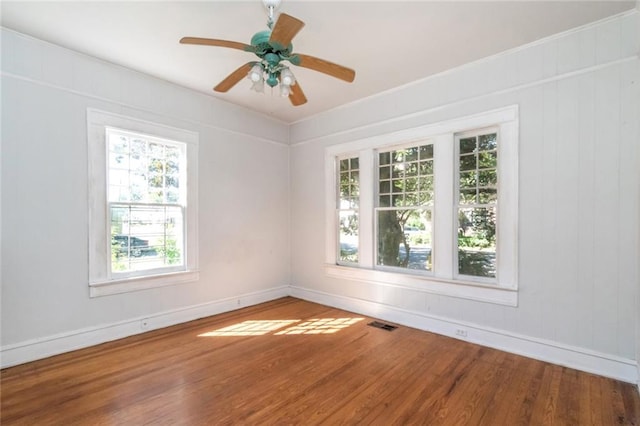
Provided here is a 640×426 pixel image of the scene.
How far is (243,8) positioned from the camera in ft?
8.30

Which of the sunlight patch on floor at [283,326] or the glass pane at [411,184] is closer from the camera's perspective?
the sunlight patch on floor at [283,326]

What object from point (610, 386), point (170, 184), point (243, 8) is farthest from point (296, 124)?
point (610, 386)

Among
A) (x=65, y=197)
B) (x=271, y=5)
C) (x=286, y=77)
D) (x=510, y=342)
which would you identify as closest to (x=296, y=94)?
(x=286, y=77)

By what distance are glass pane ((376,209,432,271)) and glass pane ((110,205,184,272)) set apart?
2.75 m

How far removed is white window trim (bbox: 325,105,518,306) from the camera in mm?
3189

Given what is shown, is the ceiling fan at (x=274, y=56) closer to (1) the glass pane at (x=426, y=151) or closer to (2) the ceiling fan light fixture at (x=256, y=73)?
A: (2) the ceiling fan light fixture at (x=256, y=73)

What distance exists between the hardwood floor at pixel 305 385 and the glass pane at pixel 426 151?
2173 millimetres

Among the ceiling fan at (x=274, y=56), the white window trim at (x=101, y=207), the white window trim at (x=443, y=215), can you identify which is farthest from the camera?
the white window trim at (x=101, y=207)

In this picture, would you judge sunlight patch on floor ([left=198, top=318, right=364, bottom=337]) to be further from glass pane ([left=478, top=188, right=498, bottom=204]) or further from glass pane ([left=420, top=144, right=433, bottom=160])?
glass pane ([left=420, top=144, right=433, bottom=160])

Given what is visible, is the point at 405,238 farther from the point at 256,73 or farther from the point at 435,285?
the point at 256,73

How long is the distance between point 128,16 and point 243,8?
3.35ft

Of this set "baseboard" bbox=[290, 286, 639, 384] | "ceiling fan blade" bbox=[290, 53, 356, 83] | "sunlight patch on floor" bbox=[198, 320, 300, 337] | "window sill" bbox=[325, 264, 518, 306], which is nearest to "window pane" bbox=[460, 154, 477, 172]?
"window sill" bbox=[325, 264, 518, 306]

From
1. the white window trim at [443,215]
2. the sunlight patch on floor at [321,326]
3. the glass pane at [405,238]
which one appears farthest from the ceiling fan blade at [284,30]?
the sunlight patch on floor at [321,326]

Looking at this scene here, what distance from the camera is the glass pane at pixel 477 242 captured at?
339 cm
